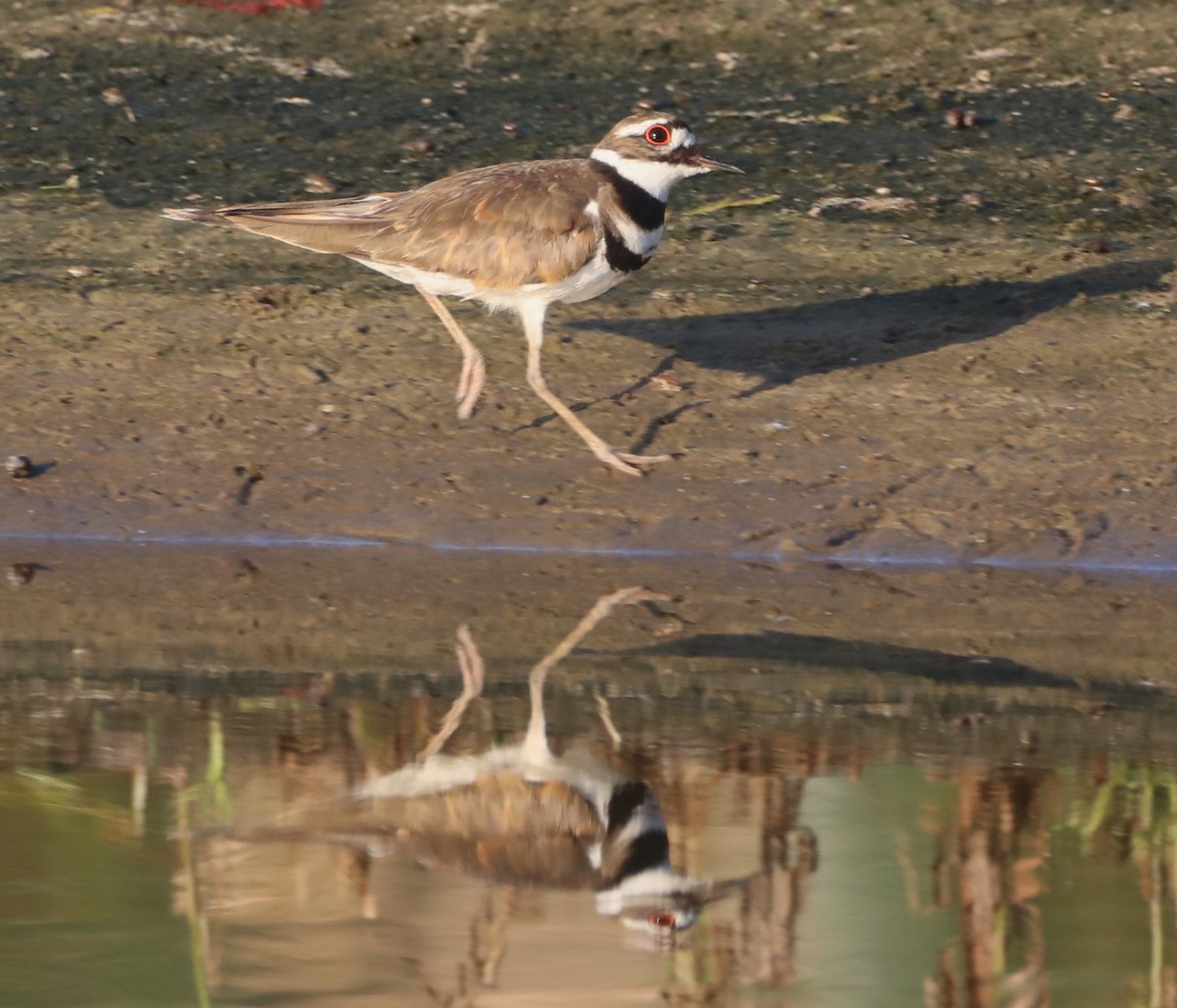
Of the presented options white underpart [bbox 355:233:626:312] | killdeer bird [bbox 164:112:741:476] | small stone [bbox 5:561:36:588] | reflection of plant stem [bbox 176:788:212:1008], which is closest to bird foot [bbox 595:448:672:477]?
killdeer bird [bbox 164:112:741:476]

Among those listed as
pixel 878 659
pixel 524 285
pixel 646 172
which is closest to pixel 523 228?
pixel 524 285

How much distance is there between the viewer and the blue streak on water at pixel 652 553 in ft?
25.9

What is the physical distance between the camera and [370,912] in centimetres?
451

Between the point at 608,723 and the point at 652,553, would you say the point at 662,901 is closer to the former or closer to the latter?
the point at 608,723

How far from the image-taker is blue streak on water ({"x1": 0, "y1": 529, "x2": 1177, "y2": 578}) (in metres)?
7.91

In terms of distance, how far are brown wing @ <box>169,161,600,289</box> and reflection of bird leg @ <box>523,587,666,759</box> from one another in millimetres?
1475

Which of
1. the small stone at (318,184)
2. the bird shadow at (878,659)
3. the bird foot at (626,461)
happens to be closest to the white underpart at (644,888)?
the bird shadow at (878,659)

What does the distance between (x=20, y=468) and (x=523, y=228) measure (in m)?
2.19

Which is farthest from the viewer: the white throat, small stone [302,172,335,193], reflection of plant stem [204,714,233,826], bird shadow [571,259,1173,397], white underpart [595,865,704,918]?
small stone [302,172,335,193]

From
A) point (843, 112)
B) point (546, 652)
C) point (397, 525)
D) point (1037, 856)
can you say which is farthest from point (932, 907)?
point (843, 112)

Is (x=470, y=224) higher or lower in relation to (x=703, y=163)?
lower

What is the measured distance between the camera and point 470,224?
8.40 metres

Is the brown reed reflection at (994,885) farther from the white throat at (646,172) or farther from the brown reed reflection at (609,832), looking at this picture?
the white throat at (646,172)

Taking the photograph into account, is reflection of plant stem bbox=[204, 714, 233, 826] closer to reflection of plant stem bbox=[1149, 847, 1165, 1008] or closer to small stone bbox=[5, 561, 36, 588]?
small stone bbox=[5, 561, 36, 588]
